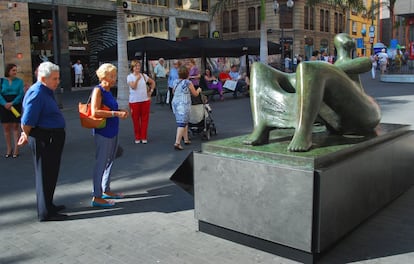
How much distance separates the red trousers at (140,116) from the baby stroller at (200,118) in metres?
0.93

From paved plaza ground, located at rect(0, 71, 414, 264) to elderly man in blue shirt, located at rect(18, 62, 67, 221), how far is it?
320 mm

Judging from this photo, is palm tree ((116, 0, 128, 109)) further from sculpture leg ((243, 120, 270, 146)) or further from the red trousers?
sculpture leg ((243, 120, 270, 146))

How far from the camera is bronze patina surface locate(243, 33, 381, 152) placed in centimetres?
385

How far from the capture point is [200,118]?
9.19 m

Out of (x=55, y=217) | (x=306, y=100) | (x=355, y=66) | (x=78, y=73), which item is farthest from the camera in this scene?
(x=78, y=73)

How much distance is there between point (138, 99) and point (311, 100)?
17.9ft

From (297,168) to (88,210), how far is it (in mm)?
2603

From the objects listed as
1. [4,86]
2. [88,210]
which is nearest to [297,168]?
[88,210]

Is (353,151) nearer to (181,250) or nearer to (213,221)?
(213,221)

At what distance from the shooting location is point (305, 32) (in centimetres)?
4856

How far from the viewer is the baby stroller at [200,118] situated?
9125 millimetres

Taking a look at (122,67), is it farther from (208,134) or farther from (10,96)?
(10,96)

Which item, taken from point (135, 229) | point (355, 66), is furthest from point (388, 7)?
point (135, 229)

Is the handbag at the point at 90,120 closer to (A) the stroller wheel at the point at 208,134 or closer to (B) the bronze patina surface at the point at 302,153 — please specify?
(B) the bronze patina surface at the point at 302,153
